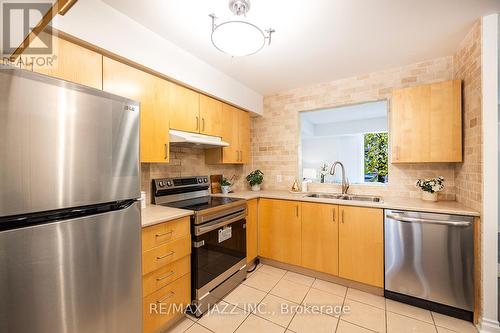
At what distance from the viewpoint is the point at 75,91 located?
0.95 metres

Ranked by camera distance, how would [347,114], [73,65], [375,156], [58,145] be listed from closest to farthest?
1. [58,145]
2. [73,65]
3. [347,114]
4. [375,156]

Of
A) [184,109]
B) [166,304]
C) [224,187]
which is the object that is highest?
[184,109]

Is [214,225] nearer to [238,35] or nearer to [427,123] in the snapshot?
[238,35]

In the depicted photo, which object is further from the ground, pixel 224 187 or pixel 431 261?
pixel 224 187

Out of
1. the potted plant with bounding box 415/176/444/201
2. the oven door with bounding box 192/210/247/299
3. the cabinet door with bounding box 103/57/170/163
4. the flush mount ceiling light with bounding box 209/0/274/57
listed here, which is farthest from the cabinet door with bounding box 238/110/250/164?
the potted plant with bounding box 415/176/444/201

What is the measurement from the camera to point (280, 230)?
268 cm

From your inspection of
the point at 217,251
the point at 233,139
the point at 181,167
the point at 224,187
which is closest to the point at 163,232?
the point at 217,251

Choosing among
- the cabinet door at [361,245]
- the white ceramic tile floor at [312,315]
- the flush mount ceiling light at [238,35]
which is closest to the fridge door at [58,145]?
the flush mount ceiling light at [238,35]

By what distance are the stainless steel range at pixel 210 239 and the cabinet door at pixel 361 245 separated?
1.07 m

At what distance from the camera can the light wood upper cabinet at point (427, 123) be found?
2.03 m

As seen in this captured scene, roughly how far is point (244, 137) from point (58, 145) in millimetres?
2418

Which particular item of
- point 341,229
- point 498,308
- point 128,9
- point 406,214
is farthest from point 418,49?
point 128,9

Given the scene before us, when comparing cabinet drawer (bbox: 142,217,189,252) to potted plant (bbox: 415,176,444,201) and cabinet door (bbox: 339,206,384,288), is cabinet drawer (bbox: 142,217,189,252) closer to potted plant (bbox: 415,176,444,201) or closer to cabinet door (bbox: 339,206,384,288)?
cabinet door (bbox: 339,206,384,288)

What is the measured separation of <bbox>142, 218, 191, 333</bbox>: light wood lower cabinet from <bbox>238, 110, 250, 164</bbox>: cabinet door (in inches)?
60.8
